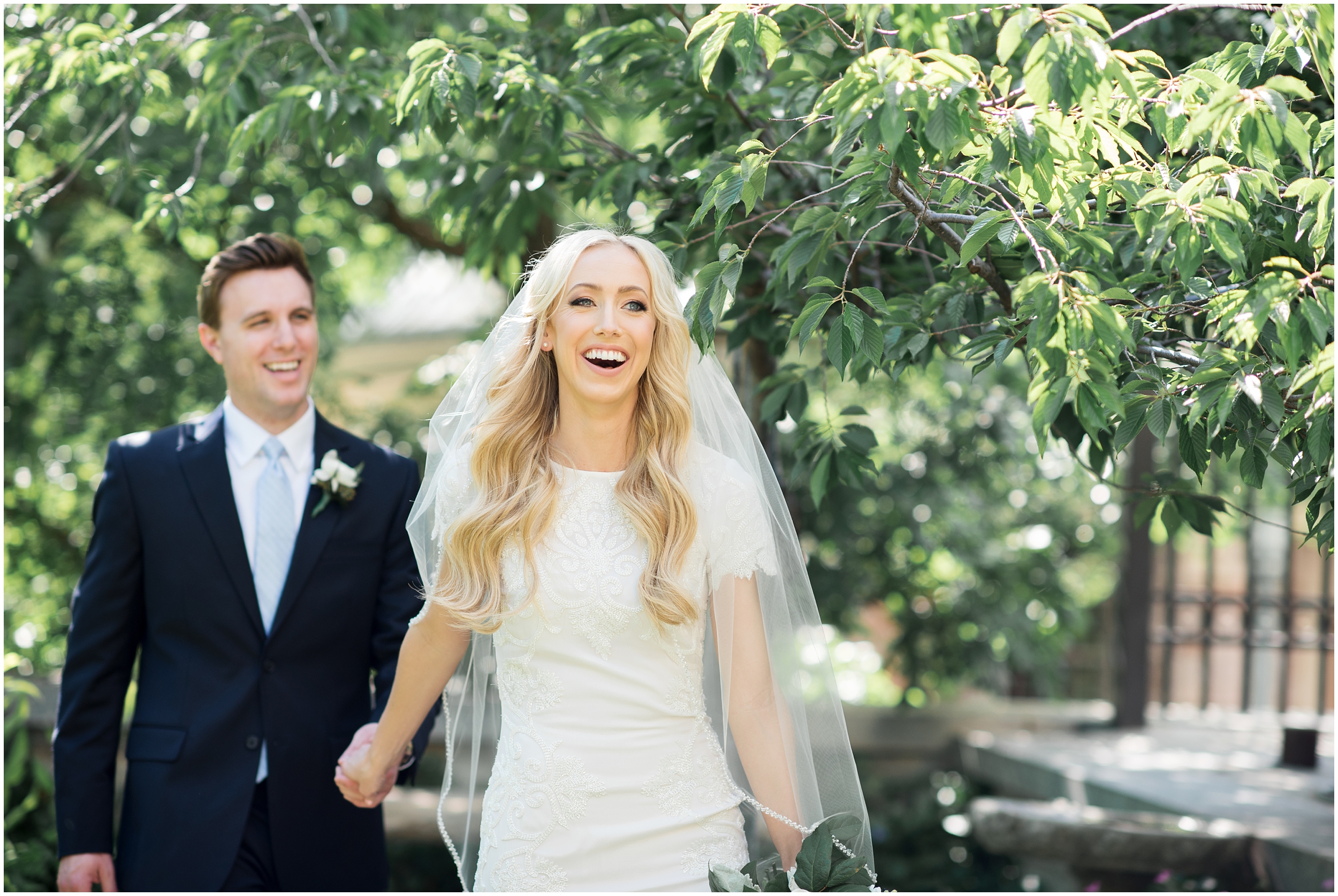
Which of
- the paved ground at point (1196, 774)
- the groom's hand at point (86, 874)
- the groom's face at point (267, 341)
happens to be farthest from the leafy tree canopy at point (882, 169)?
the paved ground at point (1196, 774)

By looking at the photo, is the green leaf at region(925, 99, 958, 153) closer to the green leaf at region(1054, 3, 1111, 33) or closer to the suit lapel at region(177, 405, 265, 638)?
the green leaf at region(1054, 3, 1111, 33)

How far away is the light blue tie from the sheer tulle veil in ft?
1.85

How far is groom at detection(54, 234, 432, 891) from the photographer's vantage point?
2.69 metres

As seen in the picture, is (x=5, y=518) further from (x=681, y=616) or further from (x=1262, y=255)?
(x=1262, y=255)

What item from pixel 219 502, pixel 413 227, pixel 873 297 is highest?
pixel 413 227

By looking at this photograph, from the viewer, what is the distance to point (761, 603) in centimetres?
230

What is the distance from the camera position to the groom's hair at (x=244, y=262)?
2922 millimetres

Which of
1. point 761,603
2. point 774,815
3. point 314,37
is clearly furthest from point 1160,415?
point 314,37

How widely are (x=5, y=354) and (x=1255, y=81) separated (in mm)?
4922

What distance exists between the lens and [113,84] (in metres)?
3.23

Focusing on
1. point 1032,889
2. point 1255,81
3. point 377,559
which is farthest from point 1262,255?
point 1032,889

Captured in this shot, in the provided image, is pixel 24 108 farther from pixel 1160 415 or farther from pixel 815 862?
pixel 1160 415

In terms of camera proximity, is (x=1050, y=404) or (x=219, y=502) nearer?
(x=1050, y=404)

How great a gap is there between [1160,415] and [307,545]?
6.63ft
